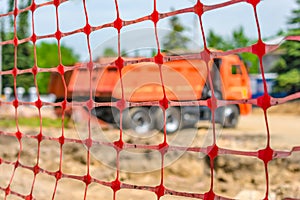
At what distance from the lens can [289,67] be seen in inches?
861

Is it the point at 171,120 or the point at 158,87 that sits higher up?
the point at 158,87

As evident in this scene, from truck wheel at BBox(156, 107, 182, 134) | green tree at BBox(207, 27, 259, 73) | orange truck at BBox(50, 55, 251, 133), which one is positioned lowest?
truck wheel at BBox(156, 107, 182, 134)

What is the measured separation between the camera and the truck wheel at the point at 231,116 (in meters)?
10.3

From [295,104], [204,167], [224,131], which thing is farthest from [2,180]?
[295,104]

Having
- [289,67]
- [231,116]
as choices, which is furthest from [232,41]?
[231,116]

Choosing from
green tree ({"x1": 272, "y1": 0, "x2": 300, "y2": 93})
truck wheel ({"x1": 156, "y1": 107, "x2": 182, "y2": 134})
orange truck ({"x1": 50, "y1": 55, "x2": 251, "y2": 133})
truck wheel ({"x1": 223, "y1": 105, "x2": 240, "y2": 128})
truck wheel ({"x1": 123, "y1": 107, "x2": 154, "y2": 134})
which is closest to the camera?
orange truck ({"x1": 50, "y1": 55, "x2": 251, "y2": 133})

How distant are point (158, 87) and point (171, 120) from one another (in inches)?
28.8

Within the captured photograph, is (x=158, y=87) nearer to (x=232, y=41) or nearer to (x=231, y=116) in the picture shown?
(x=231, y=116)

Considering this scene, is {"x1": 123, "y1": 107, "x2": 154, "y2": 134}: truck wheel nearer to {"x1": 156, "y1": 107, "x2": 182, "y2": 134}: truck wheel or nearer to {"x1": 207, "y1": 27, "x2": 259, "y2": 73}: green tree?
{"x1": 156, "y1": 107, "x2": 182, "y2": 134}: truck wheel

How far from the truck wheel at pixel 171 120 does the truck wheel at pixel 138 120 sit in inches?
6.8

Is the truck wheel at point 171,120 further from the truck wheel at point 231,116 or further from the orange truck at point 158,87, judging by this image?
the truck wheel at point 231,116

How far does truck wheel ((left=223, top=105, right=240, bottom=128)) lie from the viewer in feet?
33.9

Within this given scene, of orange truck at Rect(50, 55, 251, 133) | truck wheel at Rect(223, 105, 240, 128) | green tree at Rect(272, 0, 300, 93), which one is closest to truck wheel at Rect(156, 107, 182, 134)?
orange truck at Rect(50, 55, 251, 133)

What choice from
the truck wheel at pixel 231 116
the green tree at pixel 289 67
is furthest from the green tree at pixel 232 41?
the truck wheel at pixel 231 116
